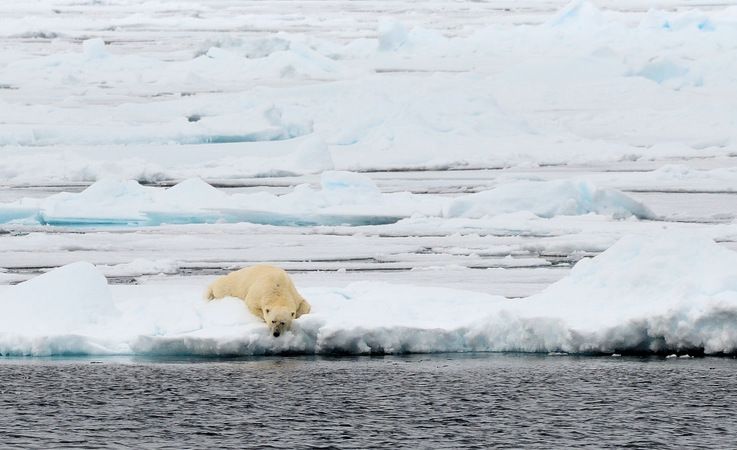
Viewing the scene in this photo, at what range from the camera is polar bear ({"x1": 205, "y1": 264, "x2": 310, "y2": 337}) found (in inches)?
384

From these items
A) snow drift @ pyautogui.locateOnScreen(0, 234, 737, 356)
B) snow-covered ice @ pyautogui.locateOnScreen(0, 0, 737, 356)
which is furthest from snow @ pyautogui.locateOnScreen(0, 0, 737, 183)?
snow drift @ pyautogui.locateOnScreen(0, 234, 737, 356)

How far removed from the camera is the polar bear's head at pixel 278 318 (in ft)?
31.8

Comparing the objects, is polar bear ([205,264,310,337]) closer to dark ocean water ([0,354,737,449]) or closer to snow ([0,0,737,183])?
dark ocean water ([0,354,737,449])

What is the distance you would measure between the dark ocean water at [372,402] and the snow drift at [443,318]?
0.17 m

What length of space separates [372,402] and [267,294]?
70.6 inches

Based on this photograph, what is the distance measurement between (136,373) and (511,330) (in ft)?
9.06

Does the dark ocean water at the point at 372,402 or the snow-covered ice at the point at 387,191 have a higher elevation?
the snow-covered ice at the point at 387,191

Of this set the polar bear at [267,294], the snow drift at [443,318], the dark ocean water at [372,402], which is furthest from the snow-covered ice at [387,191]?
the dark ocean water at [372,402]

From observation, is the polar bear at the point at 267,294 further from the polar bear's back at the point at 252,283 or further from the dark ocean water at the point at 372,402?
the dark ocean water at the point at 372,402

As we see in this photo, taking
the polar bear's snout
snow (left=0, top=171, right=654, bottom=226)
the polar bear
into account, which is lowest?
the polar bear's snout

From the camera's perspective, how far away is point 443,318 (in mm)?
10289

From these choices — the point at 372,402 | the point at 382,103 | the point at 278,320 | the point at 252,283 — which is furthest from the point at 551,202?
the point at 372,402

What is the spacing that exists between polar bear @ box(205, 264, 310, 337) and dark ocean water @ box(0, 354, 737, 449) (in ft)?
1.10

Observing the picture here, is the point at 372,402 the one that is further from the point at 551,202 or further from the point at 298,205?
the point at 298,205
